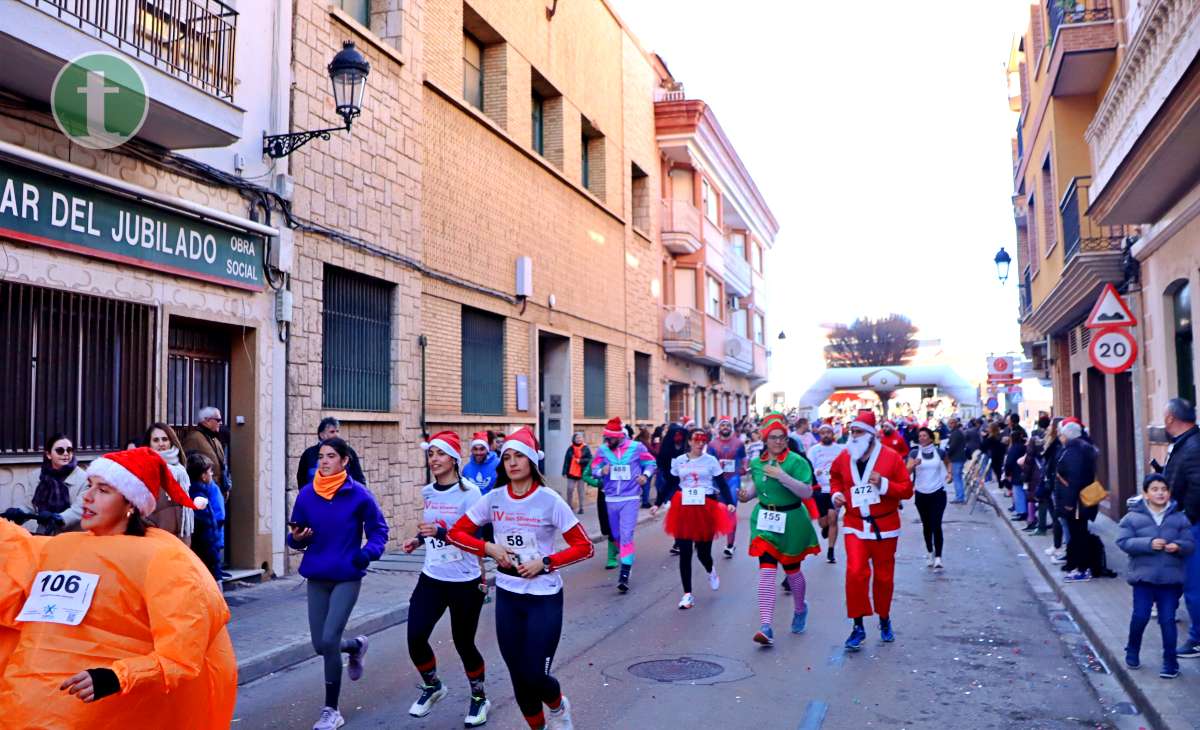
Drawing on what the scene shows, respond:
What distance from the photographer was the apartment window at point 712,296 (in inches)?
1330

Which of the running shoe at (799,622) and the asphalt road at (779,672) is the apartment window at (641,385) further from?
the running shoe at (799,622)

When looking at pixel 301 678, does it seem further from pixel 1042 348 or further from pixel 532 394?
pixel 1042 348

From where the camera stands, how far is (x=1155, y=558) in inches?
290

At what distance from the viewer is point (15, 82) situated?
836 centimetres

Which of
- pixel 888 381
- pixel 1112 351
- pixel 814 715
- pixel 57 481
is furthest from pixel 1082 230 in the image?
pixel 888 381

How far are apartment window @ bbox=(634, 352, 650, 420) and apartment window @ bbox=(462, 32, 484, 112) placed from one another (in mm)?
10058

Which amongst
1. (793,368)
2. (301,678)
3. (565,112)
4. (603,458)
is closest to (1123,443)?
(603,458)

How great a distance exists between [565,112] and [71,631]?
65.1 ft

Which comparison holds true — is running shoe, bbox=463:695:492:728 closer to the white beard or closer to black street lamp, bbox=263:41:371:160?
the white beard

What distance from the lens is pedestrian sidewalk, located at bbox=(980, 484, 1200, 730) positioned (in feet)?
20.7

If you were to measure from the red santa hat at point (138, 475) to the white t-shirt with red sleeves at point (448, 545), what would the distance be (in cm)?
284

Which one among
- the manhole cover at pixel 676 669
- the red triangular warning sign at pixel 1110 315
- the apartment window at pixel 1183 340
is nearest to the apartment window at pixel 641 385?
the apartment window at pixel 1183 340

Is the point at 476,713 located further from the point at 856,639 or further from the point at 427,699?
the point at 856,639

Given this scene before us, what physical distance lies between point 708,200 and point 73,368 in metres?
27.1
